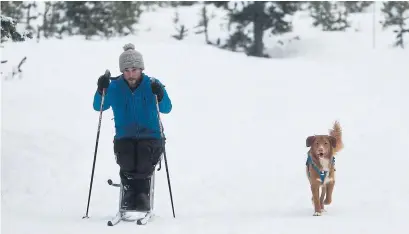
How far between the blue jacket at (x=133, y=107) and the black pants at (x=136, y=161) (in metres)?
0.10

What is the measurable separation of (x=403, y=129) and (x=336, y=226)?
835cm

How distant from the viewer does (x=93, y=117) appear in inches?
577

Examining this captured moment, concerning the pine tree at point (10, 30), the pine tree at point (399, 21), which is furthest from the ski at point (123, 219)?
the pine tree at point (399, 21)

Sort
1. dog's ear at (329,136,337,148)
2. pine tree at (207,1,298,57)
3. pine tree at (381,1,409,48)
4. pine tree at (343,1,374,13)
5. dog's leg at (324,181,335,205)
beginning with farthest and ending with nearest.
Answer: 1. pine tree at (343,1,374,13)
2. pine tree at (207,1,298,57)
3. pine tree at (381,1,409,48)
4. dog's leg at (324,181,335,205)
5. dog's ear at (329,136,337,148)

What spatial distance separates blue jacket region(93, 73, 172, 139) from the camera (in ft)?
21.5

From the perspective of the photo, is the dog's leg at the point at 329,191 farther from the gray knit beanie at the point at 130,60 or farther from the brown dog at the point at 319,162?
the gray knit beanie at the point at 130,60

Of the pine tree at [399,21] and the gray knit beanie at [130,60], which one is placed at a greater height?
the pine tree at [399,21]

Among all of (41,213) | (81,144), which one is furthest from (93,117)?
(41,213)

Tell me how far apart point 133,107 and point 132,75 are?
15.0 inches

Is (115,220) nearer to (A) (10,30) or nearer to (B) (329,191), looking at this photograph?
(B) (329,191)

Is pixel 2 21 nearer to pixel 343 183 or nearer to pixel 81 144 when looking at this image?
pixel 81 144

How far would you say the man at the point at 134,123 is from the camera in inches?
256

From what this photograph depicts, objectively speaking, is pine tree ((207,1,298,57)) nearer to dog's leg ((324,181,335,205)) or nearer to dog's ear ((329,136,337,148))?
dog's leg ((324,181,335,205))

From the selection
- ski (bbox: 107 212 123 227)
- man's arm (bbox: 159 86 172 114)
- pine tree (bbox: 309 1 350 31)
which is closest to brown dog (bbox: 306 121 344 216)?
man's arm (bbox: 159 86 172 114)
